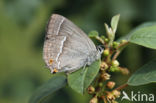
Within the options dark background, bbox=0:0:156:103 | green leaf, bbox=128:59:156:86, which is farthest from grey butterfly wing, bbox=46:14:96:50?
dark background, bbox=0:0:156:103

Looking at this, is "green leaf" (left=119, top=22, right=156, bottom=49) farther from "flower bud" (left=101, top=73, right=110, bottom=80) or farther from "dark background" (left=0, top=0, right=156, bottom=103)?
"dark background" (left=0, top=0, right=156, bottom=103)

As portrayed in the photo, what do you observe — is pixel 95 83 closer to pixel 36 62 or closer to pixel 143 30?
pixel 143 30

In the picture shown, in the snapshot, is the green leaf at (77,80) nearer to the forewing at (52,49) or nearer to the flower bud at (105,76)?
the flower bud at (105,76)

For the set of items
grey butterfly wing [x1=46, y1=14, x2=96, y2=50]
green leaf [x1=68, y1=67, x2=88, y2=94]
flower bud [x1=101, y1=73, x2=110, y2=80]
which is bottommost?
flower bud [x1=101, y1=73, x2=110, y2=80]

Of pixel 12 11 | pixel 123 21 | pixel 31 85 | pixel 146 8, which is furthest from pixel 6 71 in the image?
pixel 146 8

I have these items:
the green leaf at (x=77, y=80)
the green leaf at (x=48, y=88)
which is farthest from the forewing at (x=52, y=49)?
the green leaf at (x=77, y=80)

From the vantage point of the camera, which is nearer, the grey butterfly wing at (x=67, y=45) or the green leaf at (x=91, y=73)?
the green leaf at (x=91, y=73)

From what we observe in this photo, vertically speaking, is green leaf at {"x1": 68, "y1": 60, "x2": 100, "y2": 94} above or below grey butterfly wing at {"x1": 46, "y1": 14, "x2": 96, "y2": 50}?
below

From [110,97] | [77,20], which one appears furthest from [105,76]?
[77,20]
